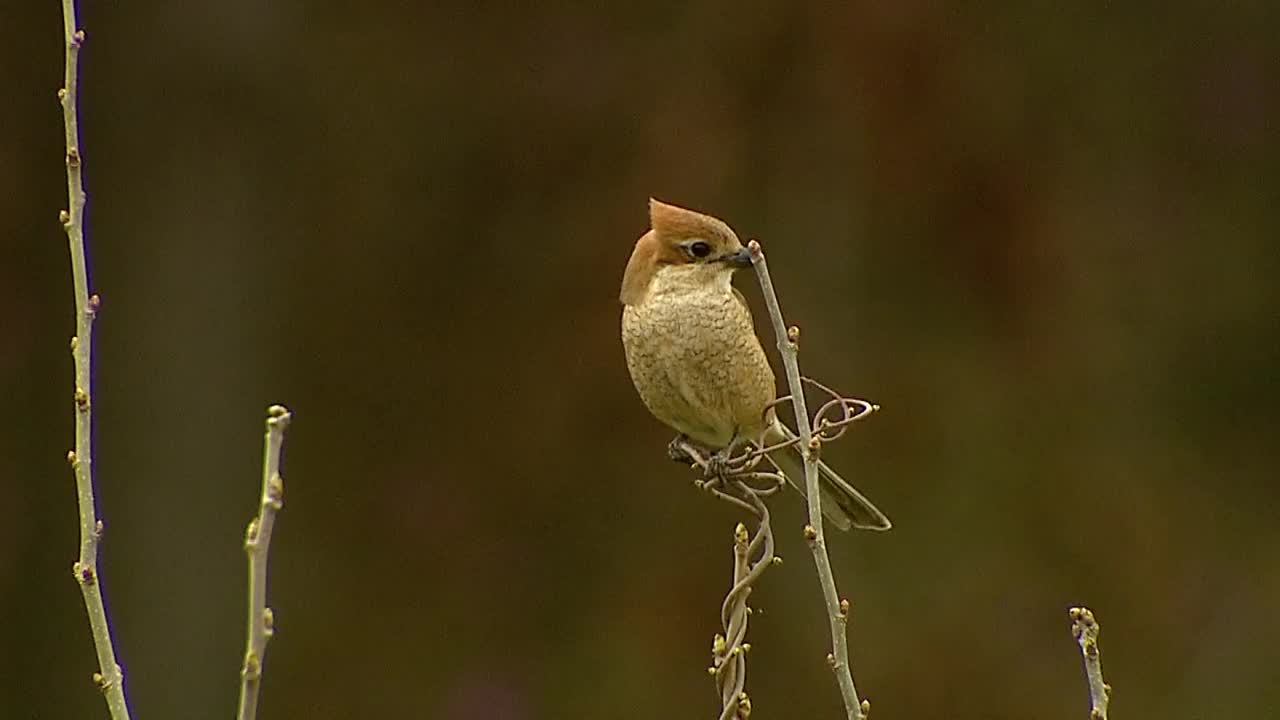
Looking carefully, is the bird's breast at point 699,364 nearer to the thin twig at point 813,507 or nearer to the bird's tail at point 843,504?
the bird's tail at point 843,504

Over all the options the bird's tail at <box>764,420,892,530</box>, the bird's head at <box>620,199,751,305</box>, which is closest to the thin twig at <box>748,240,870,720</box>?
the bird's head at <box>620,199,751,305</box>


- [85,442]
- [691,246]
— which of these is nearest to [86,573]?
[85,442]

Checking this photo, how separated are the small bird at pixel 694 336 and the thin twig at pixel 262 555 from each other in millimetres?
766

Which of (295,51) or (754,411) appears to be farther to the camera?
(295,51)

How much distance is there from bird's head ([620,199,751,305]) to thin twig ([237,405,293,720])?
0.93 meters

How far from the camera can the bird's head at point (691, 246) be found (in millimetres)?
2025

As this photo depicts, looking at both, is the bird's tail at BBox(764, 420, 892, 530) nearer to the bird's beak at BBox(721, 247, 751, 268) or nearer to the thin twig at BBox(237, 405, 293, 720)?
the bird's beak at BBox(721, 247, 751, 268)

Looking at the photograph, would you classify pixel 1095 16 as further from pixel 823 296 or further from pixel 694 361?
pixel 694 361

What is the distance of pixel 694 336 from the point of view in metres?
1.93

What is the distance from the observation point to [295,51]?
165 inches

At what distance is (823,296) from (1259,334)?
1128 mm

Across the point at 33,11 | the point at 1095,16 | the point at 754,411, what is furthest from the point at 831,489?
the point at 33,11

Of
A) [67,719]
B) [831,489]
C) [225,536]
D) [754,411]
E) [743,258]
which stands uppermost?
[743,258]

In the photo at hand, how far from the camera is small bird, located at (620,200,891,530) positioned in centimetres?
190
